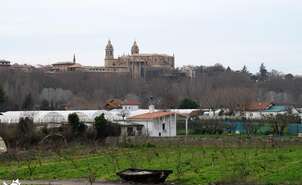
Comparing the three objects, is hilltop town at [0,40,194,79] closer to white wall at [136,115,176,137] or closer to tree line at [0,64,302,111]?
tree line at [0,64,302,111]

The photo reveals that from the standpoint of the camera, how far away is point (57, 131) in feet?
142

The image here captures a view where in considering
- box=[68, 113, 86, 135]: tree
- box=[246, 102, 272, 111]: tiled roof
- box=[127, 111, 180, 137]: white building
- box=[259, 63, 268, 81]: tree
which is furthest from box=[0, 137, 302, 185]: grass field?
box=[259, 63, 268, 81]: tree

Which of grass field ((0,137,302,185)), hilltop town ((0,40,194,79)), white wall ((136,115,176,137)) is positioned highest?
hilltop town ((0,40,194,79))

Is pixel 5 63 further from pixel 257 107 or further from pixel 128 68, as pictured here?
pixel 257 107

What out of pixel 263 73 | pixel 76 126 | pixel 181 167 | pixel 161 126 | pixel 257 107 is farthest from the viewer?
pixel 263 73

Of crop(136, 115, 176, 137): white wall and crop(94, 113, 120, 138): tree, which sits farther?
crop(136, 115, 176, 137): white wall

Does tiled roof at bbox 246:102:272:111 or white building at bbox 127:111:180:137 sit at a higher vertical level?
tiled roof at bbox 246:102:272:111

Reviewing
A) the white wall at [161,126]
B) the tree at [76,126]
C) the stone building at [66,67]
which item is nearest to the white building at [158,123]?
the white wall at [161,126]

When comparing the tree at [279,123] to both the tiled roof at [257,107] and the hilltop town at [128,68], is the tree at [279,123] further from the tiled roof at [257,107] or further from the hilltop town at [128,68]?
the hilltop town at [128,68]

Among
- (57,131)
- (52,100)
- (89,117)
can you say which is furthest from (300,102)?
(57,131)

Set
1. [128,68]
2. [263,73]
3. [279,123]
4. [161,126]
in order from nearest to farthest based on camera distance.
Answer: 1. [279,123]
2. [161,126]
3. [263,73]
4. [128,68]

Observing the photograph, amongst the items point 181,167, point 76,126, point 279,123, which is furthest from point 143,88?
point 181,167

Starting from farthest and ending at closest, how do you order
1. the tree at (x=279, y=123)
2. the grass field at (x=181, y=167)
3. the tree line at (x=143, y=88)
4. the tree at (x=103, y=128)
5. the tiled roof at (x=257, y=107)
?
the tree line at (x=143, y=88) → the tiled roof at (x=257, y=107) → the tree at (x=279, y=123) → the tree at (x=103, y=128) → the grass field at (x=181, y=167)

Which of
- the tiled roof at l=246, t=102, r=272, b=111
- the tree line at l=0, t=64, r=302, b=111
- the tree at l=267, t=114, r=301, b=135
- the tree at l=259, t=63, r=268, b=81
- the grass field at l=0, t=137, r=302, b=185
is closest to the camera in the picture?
the grass field at l=0, t=137, r=302, b=185
